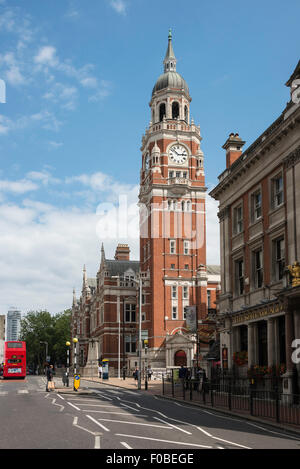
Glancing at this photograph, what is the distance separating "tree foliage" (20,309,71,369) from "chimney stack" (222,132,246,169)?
9838 centimetres

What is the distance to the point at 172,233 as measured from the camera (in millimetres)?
75250

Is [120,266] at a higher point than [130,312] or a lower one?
higher

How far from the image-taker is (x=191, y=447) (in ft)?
44.6

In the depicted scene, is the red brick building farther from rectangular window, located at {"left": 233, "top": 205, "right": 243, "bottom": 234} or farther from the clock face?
rectangular window, located at {"left": 233, "top": 205, "right": 243, "bottom": 234}

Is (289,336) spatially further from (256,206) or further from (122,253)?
(122,253)

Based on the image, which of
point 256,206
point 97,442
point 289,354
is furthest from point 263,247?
point 97,442

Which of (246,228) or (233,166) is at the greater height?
(233,166)

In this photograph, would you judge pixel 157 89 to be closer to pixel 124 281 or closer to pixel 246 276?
pixel 124 281

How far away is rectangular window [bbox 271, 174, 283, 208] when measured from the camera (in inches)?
1204

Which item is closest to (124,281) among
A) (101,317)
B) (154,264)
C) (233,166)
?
(101,317)

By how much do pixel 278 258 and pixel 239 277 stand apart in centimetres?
579

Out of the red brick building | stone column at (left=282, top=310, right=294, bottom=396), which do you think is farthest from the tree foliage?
stone column at (left=282, top=310, right=294, bottom=396)

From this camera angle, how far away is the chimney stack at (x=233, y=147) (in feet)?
130

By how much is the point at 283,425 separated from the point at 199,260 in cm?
5752
